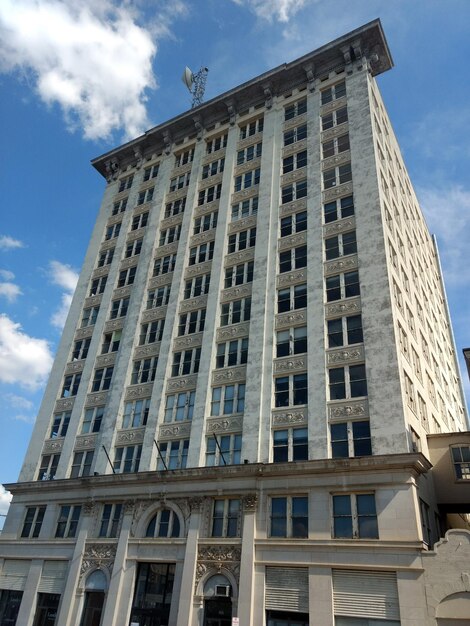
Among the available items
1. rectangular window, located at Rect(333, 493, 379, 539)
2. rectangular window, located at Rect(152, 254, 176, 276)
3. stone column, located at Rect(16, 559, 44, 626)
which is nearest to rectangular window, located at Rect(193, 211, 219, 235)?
rectangular window, located at Rect(152, 254, 176, 276)

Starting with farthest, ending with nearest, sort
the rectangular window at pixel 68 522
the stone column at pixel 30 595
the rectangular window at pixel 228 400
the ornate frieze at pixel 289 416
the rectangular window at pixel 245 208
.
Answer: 1. the rectangular window at pixel 245 208
2. the rectangular window at pixel 68 522
3. the rectangular window at pixel 228 400
4. the stone column at pixel 30 595
5. the ornate frieze at pixel 289 416

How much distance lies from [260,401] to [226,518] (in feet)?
22.1

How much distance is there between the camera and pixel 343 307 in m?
30.3

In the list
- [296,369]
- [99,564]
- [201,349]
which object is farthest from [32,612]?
[296,369]

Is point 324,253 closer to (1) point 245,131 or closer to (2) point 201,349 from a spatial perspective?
(2) point 201,349

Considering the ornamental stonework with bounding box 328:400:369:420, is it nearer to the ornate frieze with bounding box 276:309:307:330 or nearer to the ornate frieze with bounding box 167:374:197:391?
the ornate frieze with bounding box 276:309:307:330

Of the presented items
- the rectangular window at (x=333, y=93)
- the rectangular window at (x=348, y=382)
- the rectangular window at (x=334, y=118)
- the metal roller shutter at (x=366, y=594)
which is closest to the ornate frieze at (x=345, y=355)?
the rectangular window at (x=348, y=382)

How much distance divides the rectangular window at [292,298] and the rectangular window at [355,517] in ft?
40.5

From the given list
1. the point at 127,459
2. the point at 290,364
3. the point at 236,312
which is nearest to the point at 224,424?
the point at 290,364

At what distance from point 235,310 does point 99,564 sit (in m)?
18.0

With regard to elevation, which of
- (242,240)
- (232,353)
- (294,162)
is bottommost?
(232,353)

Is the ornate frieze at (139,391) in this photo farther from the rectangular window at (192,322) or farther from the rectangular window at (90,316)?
the rectangular window at (90,316)

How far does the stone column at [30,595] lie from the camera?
30438mm

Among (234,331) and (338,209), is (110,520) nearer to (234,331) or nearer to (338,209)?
(234,331)
